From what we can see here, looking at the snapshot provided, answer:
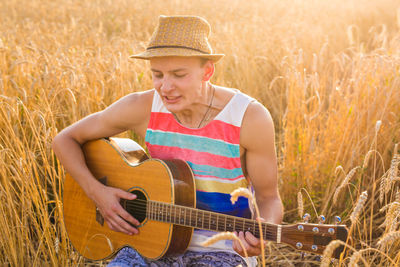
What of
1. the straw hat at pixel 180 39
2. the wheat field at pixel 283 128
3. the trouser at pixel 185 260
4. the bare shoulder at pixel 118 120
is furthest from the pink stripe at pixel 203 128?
the trouser at pixel 185 260

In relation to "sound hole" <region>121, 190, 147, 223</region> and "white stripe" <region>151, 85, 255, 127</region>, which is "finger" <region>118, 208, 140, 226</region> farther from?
"white stripe" <region>151, 85, 255, 127</region>

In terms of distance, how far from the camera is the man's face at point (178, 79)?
75.5 inches

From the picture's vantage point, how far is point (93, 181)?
229 cm

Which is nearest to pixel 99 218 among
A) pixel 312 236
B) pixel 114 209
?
pixel 114 209

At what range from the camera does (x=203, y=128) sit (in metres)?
2.04

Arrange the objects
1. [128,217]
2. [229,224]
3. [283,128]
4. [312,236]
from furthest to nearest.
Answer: [283,128] < [128,217] < [229,224] < [312,236]

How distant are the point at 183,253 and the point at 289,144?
1.40 m

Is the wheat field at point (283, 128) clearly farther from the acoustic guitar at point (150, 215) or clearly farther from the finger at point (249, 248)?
the finger at point (249, 248)

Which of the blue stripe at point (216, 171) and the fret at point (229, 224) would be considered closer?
the fret at point (229, 224)

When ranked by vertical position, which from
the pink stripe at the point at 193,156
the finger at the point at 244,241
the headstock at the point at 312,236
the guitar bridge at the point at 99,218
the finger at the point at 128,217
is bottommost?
the guitar bridge at the point at 99,218

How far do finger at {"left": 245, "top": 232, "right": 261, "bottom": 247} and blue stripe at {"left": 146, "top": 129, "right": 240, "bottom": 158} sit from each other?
0.42 m

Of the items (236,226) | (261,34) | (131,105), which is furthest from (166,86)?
(261,34)

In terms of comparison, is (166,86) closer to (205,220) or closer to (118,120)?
(118,120)

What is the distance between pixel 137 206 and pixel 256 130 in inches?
29.1
